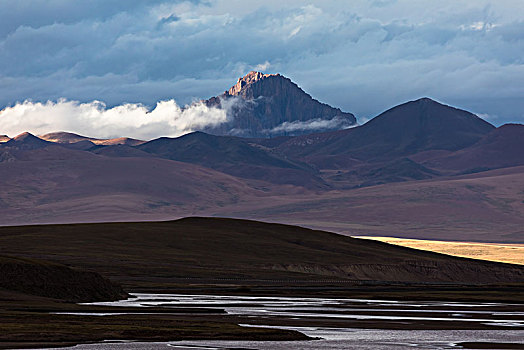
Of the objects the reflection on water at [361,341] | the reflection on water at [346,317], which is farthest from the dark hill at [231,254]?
the reflection on water at [361,341]

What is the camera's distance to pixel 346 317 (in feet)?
189

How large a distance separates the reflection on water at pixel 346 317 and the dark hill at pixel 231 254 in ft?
117

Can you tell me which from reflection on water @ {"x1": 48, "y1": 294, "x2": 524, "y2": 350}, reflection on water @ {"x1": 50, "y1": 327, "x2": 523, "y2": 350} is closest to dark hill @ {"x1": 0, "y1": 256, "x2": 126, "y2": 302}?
reflection on water @ {"x1": 48, "y1": 294, "x2": 524, "y2": 350}

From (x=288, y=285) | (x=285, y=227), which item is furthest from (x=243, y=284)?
(x=285, y=227)

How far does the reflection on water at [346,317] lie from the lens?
4188 cm

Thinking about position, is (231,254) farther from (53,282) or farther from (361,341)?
(361,341)

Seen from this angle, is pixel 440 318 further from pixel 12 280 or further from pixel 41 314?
pixel 12 280

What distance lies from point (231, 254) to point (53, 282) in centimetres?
7683

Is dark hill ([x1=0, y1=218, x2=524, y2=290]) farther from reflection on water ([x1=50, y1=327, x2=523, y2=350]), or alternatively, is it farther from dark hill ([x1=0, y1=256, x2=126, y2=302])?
reflection on water ([x1=50, y1=327, x2=523, y2=350])

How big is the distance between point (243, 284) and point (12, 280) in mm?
38566

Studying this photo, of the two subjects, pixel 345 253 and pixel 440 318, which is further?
pixel 345 253

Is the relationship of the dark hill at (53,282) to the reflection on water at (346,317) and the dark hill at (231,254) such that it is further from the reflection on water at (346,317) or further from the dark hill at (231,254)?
Answer: the dark hill at (231,254)

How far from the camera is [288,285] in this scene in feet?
330

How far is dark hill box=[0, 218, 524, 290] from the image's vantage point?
12088 cm
